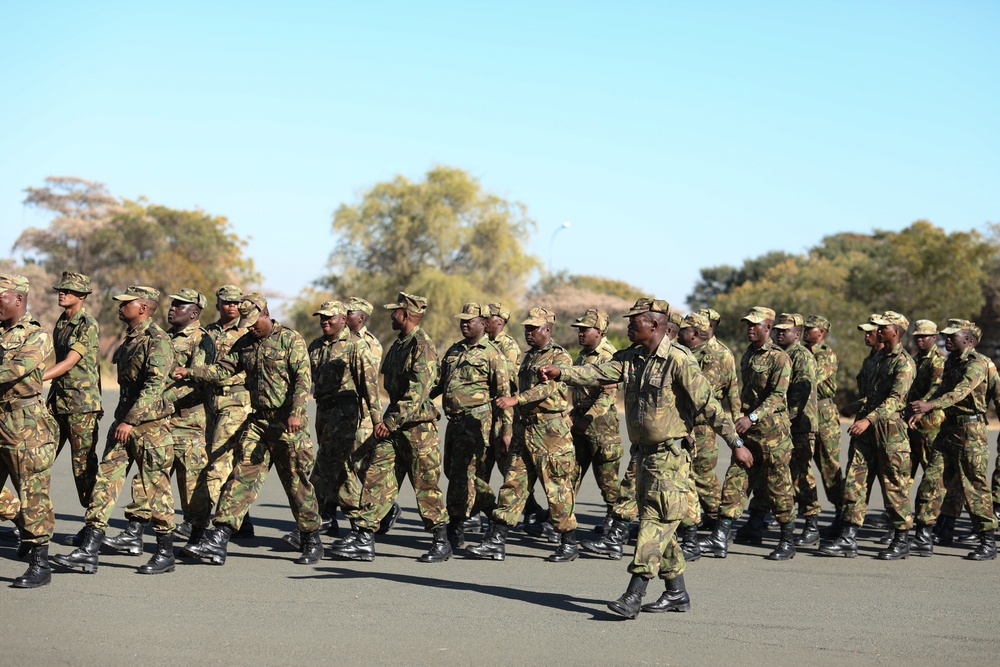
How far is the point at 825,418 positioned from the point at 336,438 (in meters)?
4.81

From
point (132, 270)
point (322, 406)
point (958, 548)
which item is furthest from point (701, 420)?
point (132, 270)

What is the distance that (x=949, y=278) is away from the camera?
33312 millimetres

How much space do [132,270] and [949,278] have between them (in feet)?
108

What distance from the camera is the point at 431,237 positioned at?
151 ft

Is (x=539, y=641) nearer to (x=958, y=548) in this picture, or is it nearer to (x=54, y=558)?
(x=54, y=558)

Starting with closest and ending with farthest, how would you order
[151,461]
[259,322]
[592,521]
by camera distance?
[151,461], [259,322], [592,521]

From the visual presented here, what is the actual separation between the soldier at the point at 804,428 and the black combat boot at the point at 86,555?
235 inches

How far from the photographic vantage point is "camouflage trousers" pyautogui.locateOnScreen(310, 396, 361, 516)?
9.60 metres

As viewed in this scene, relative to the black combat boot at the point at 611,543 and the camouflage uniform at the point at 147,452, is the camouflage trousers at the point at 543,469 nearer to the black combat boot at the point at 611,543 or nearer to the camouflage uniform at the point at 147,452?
the black combat boot at the point at 611,543

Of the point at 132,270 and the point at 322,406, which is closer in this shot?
the point at 322,406

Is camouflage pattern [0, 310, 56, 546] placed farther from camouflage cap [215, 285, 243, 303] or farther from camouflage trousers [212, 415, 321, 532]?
camouflage cap [215, 285, 243, 303]

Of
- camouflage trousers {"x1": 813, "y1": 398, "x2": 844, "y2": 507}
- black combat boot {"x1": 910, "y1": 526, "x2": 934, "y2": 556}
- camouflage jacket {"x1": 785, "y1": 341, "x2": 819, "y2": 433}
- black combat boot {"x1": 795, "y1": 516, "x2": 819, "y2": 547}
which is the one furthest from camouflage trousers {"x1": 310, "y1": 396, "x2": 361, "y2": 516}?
black combat boot {"x1": 910, "y1": 526, "x2": 934, "y2": 556}

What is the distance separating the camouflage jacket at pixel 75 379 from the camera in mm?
8867

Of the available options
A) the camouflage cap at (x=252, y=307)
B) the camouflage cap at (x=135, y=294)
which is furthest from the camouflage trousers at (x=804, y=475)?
the camouflage cap at (x=135, y=294)
